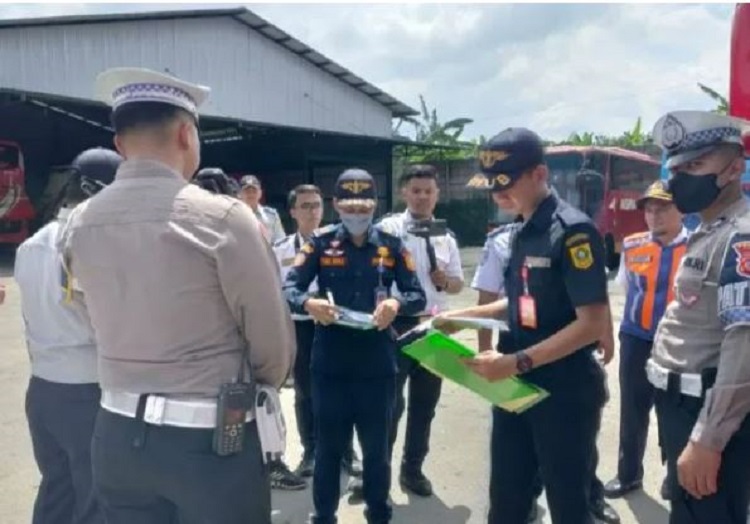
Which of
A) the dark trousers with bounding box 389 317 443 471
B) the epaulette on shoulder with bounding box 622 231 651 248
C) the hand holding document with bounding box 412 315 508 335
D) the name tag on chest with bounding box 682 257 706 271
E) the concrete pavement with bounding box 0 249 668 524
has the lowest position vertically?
the concrete pavement with bounding box 0 249 668 524

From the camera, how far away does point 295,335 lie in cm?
261

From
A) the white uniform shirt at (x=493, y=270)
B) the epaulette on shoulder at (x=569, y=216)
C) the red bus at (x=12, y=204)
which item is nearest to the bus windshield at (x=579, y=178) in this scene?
the white uniform shirt at (x=493, y=270)

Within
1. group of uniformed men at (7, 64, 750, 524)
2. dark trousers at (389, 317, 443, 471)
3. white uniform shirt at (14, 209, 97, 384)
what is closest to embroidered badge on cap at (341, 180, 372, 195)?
group of uniformed men at (7, 64, 750, 524)

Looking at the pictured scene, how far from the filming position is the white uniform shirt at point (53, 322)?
2920 mm

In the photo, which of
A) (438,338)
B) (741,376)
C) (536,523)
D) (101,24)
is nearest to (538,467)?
(438,338)

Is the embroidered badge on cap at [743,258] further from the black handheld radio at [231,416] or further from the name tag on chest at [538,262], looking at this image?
the black handheld radio at [231,416]

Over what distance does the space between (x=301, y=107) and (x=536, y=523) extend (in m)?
23.0

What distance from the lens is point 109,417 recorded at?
80.7 inches

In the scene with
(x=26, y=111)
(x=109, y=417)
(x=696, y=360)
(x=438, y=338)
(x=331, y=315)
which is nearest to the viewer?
(x=109, y=417)

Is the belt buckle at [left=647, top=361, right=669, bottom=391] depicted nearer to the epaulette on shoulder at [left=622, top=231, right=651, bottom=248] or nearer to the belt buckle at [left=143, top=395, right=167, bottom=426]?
the belt buckle at [left=143, top=395, right=167, bottom=426]

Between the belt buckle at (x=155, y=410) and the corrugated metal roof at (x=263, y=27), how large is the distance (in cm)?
1812

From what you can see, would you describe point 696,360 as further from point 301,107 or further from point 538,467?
point 301,107

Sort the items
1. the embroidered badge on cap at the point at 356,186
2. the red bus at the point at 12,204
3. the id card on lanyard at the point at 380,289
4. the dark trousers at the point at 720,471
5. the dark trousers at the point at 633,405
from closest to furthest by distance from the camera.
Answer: the dark trousers at the point at 720,471, the id card on lanyard at the point at 380,289, the embroidered badge on cap at the point at 356,186, the dark trousers at the point at 633,405, the red bus at the point at 12,204

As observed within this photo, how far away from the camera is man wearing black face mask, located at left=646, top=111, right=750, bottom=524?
2.14m
